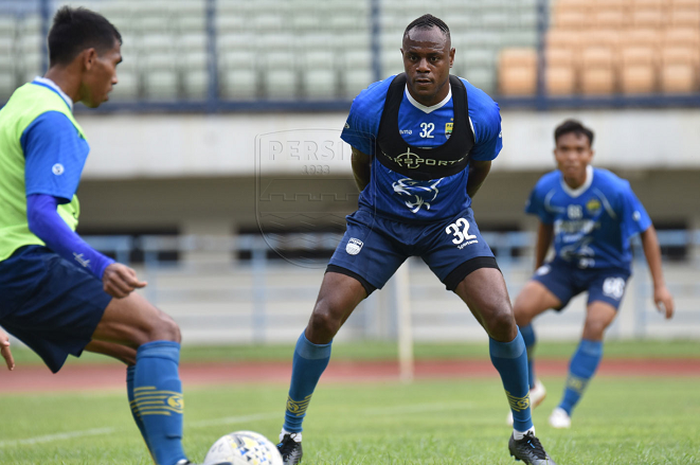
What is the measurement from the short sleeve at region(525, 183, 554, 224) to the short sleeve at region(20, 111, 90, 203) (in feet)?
15.5

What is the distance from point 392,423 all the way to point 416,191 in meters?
3.52

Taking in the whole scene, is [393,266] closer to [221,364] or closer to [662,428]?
[662,428]

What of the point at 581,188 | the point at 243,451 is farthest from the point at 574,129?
the point at 243,451

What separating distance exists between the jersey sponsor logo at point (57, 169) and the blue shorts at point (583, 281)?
483 cm

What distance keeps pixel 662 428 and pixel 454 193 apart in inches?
116

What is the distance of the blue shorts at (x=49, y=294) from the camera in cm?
361

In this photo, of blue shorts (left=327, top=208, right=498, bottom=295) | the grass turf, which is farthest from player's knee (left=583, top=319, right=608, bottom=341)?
blue shorts (left=327, top=208, right=498, bottom=295)

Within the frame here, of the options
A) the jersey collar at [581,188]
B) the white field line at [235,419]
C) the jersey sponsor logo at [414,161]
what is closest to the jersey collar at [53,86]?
the jersey sponsor logo at [414,161]

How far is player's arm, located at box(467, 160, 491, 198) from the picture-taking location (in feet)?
16.1

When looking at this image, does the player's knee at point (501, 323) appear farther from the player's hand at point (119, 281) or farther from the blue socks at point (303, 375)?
the player's hand at point (119, 281)

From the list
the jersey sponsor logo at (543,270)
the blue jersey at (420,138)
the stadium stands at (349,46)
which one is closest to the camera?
the blue jersey at (420,138)

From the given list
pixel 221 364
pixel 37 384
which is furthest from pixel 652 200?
pixel 37 384

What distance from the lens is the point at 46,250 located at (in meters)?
3.69

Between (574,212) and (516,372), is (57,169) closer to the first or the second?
(516,372)
